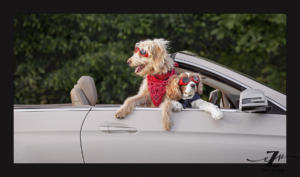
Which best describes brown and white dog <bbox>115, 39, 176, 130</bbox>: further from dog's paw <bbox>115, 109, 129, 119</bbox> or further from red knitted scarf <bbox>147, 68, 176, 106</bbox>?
dog's paw <bbox>115, 109, 129, 119</bbox>

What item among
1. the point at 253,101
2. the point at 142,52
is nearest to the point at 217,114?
the point at 253,101

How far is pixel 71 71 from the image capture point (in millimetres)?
7449

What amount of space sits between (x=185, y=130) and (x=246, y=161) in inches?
23.1

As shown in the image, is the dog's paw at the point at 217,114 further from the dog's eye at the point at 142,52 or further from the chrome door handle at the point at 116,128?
the dog's eye at the point at 142,52

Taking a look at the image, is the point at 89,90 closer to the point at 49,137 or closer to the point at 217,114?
the point at 49,137

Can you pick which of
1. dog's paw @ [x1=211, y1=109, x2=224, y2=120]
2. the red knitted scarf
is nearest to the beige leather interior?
the red knitted scarf

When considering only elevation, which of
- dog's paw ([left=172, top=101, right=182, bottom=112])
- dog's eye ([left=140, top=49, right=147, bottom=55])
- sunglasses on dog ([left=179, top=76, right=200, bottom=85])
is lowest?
dog's paw ([left=172, top=101, right=182, bottom=112])

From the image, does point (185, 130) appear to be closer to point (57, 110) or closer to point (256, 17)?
point (57, 110)

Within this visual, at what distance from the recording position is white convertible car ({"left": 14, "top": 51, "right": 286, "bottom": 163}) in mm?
2574

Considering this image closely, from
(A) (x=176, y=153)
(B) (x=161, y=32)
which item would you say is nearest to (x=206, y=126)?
(A) (x=176, y=153)

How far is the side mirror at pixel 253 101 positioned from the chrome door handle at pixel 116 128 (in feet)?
3.06

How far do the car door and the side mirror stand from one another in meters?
0.14

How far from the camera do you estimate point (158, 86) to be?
115 inches

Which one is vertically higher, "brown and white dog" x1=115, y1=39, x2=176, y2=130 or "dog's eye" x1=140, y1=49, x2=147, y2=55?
"dog's eye" x1=140, y1=49, x2=147, y2=55
